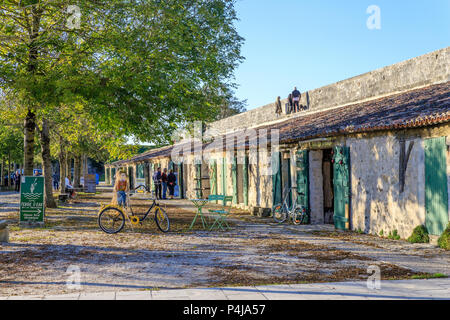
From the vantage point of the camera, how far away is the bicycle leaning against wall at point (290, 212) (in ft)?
45.8

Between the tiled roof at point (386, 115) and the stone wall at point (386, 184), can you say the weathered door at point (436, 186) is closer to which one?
the stone wall at point (386, 184)

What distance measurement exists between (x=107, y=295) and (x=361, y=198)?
7961mm

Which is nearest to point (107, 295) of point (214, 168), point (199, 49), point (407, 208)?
point (407, 208)

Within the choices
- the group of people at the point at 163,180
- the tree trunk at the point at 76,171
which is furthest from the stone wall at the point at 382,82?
the tree trunk at the point at 76,171

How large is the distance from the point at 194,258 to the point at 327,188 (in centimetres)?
760

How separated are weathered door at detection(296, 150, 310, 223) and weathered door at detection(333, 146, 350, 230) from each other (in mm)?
1275

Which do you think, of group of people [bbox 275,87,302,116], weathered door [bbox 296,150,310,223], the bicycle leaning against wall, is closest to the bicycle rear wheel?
the bicycle leaning against wall

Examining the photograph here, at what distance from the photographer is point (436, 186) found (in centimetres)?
948

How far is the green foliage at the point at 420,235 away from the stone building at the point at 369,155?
172mm

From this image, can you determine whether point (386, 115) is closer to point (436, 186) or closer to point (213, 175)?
point (436, 186)

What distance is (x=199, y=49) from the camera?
13.1 meters

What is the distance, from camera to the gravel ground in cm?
660

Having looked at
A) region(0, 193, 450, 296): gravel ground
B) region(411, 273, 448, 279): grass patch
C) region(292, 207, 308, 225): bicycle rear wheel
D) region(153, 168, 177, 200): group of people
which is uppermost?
region(153, 168, 177, 200): group of people

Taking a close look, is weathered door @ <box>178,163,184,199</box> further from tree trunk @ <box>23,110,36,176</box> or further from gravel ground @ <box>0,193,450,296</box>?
gravel ground @ <box>0,193,450,296</box>
